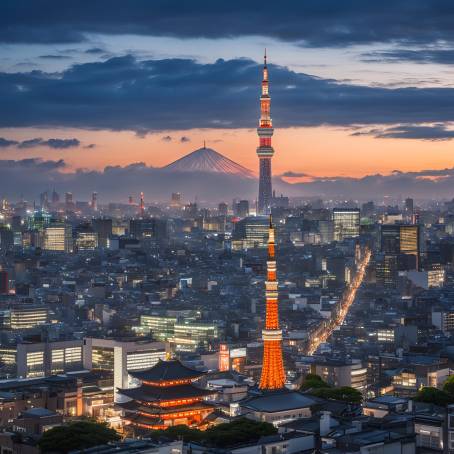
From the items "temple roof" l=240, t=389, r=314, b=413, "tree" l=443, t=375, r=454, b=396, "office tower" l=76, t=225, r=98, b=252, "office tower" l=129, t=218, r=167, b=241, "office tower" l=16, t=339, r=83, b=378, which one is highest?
"office tower" l=129, t=218, r=167, b=241

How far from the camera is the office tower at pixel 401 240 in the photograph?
7944 cm

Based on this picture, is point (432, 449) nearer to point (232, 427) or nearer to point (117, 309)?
point (232, 427)

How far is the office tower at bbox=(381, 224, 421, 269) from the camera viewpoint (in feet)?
261

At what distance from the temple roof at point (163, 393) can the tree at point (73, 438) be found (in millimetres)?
4805

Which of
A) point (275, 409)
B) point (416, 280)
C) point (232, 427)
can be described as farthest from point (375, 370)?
point (416, 280)

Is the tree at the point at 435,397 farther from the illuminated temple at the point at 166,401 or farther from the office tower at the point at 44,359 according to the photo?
the office tower at the point at 44,359

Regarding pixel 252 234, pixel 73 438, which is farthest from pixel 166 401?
pixel 252 234

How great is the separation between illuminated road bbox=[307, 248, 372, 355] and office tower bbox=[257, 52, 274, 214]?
9.29 meters

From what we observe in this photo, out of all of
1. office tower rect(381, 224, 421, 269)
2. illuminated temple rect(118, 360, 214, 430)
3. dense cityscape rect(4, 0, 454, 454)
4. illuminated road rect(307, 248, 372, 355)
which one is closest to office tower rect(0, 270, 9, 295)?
dense cityscape rect(4, 0, 454, 454)

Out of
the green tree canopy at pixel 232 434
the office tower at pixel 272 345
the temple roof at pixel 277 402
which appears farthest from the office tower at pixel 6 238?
the green tree canopy at pixel 232 434

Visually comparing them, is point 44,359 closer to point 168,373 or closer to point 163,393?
point 168,373

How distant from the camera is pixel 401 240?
80.7m

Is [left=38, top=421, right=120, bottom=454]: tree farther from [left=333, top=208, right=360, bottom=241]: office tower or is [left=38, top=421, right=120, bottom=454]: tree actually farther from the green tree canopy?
[left=333, top=208, right=360, bottom=241]: office tower

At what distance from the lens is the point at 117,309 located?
188ft
